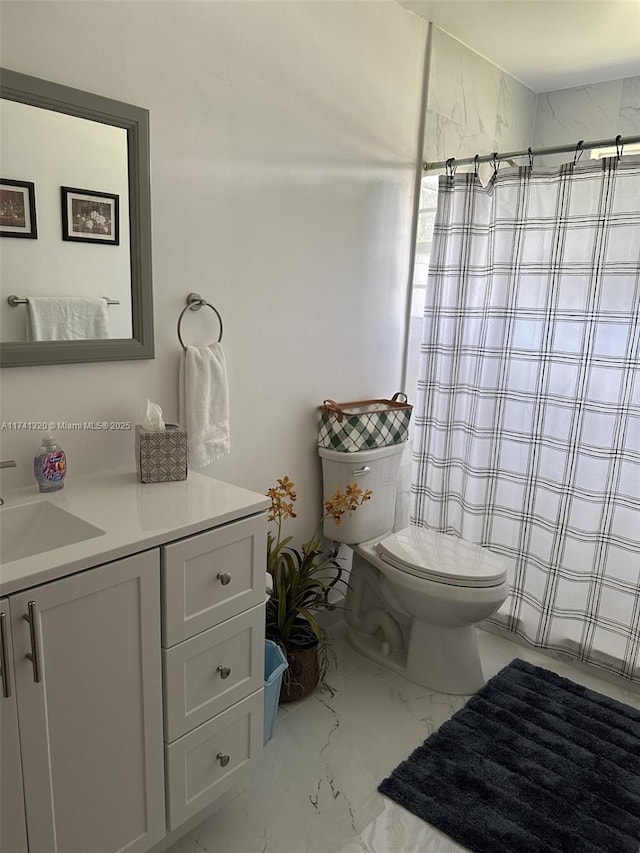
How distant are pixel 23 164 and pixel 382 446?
4.94ft

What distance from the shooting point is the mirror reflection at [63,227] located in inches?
55.7

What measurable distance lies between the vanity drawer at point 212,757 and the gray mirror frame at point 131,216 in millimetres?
967

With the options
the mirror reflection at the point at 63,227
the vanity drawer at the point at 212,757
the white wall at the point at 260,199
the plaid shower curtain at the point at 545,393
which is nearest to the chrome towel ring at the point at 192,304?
the white wall at the point at 260,199

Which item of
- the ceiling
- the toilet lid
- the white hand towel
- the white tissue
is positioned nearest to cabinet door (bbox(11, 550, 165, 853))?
the white tissue

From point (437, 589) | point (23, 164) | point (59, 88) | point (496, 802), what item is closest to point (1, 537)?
point (23, 164)

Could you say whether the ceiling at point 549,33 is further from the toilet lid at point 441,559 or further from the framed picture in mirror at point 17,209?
the toilet lid at point 441,559

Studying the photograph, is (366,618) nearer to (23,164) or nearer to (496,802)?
(496,802)

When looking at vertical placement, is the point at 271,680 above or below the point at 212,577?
below

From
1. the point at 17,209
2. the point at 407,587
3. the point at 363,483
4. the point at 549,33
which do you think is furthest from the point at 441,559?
the point at 549,33

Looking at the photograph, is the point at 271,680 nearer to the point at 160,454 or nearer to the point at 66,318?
the point at 160,454

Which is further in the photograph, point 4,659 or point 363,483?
point 363,483

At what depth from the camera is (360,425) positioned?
229 centimetres

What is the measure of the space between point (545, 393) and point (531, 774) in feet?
4.24

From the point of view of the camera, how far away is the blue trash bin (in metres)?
1.84
